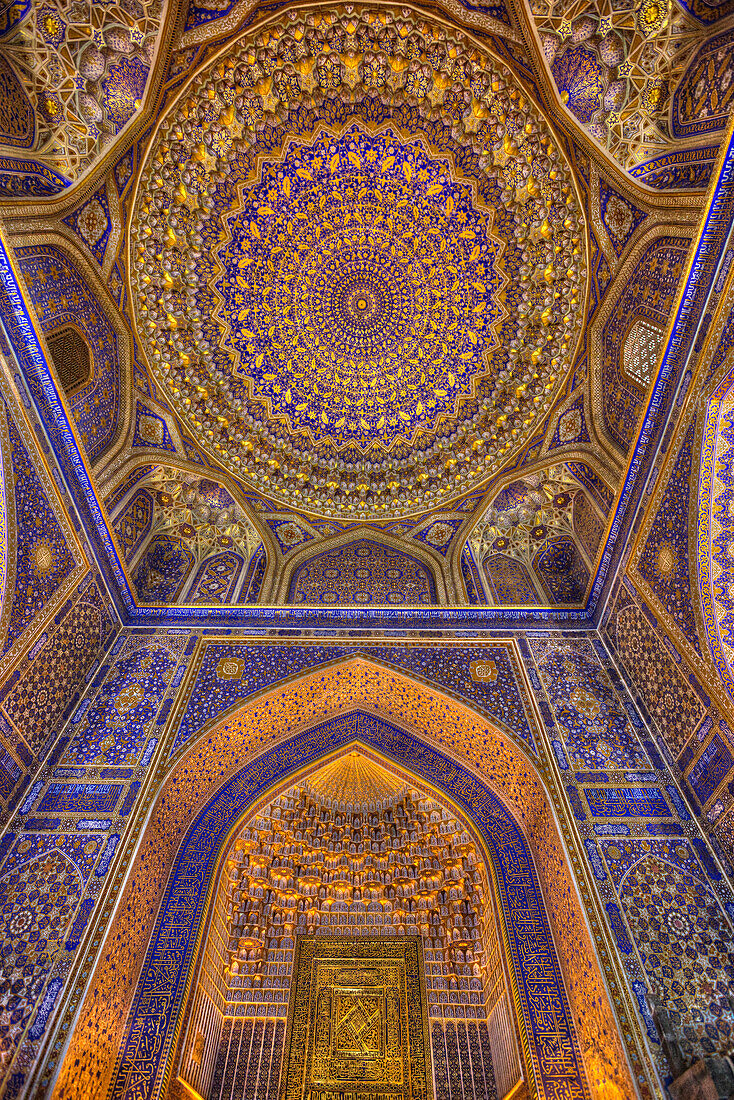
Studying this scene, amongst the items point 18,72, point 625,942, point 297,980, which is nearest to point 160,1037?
point 297,980

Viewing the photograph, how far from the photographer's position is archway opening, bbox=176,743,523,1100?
5230 millimetres

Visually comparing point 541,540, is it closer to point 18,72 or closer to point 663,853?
point 663,853

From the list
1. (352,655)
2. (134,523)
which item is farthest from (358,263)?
(352,655)

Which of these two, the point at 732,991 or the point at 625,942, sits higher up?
the point at 625,942

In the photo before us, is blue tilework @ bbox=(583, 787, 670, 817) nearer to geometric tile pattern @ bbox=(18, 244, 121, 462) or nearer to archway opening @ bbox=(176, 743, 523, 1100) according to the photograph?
archway opening @ bbox=(176, 743, 523, 1100)

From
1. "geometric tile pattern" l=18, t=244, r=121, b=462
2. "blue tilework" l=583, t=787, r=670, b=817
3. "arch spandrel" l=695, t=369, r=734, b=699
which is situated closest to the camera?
"arch spandrel" l=695, t=369, r=734, b=699

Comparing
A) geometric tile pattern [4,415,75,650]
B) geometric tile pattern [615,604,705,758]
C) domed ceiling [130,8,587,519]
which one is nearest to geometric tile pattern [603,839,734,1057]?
geometric tile pattern [615,604,705,758]

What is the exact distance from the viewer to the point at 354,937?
6262mm

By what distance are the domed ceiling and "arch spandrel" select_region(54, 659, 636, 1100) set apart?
294cm

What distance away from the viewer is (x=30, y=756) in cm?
509

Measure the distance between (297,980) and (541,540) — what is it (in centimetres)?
603

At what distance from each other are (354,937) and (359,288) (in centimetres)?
784

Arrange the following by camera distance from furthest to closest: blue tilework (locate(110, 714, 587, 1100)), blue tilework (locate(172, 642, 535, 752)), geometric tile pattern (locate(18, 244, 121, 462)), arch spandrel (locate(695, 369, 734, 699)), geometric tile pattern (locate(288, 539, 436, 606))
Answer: geometric tile pattern (locate(288, 539, 436, 606)) → blue tilework (locate(172, 642, 535, 752)) → geometric tile pattern (locate(18, 244, 121, 462)) → arch spandrel (locate(695, 369, 734, 699)) → blue tilework (locate(110, 714, 587, 1100))

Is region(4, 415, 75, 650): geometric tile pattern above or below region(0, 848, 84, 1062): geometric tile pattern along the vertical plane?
above
